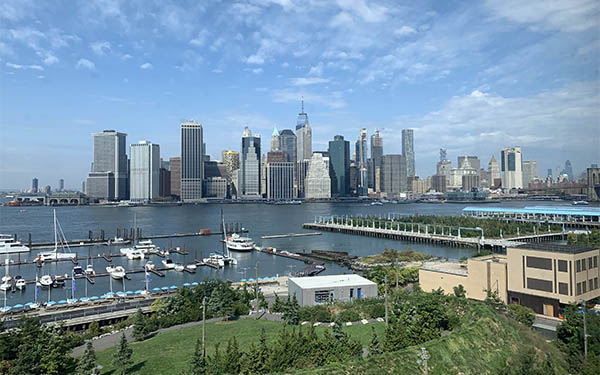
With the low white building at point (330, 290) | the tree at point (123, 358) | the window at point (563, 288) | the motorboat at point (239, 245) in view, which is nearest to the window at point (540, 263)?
the window at point (563, 288)

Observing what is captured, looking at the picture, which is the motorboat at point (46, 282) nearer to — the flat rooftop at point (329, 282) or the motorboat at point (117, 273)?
the motorboat at point (117, 273)

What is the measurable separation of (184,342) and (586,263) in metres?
24.4

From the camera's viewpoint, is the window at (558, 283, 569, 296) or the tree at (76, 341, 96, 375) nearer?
the tree at (76, 341, 96, 375)

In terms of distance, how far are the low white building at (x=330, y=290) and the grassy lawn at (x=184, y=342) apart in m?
5.24

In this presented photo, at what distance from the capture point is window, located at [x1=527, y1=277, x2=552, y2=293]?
86.6 ft

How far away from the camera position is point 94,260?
62094 millimetres

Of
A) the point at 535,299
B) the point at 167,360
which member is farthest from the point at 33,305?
the point at 535,299

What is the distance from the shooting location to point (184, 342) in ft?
65.9

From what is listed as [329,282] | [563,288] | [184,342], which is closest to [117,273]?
[329,282]

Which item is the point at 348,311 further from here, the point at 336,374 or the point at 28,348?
the point at 28,348

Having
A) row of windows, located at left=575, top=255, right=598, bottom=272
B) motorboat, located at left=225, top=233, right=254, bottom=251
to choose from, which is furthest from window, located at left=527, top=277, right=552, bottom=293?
motorboat, located at left=225, top=233, right=254, bottom=251

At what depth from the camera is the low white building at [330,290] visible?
28.5 metres

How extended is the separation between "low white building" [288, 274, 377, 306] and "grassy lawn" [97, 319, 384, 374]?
5.24 meters

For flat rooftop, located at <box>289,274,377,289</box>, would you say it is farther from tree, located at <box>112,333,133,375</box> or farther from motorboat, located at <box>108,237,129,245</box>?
motorboat, located at <box>108,237,129,245</box>
